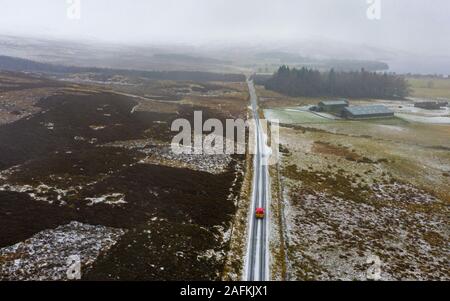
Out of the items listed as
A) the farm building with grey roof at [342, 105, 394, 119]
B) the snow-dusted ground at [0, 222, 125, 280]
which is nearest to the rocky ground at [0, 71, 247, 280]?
the snow-dusted ground at [0, 222, 125, 280]

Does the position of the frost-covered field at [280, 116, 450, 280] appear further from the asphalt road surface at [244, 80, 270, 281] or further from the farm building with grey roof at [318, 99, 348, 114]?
the farm building with grey roof at [318, 99, 348, 114]

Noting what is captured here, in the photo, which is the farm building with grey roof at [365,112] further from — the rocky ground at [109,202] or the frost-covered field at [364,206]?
the rocky ground at [109,202]

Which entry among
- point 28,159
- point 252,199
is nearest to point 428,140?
point 252,199

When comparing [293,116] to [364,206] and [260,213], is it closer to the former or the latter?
[364,206]

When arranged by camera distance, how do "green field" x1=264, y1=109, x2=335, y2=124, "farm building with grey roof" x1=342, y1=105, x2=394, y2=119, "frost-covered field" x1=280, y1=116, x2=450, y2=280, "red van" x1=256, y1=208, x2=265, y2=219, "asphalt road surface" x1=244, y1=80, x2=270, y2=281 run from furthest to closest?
"farm building with grey roof" x1=342, y1=105, x2=394, y2=119 < "green field" x1=264, y1=109, x2=335, y2=124 < "red van" x1=256, y1=208, x2=265, y2=219 < "frost-covered field" x1=280, y1=116, x2=450, y2=280 < "asphalt road surface" x1=244, y1=80, x2=270, y2=281
